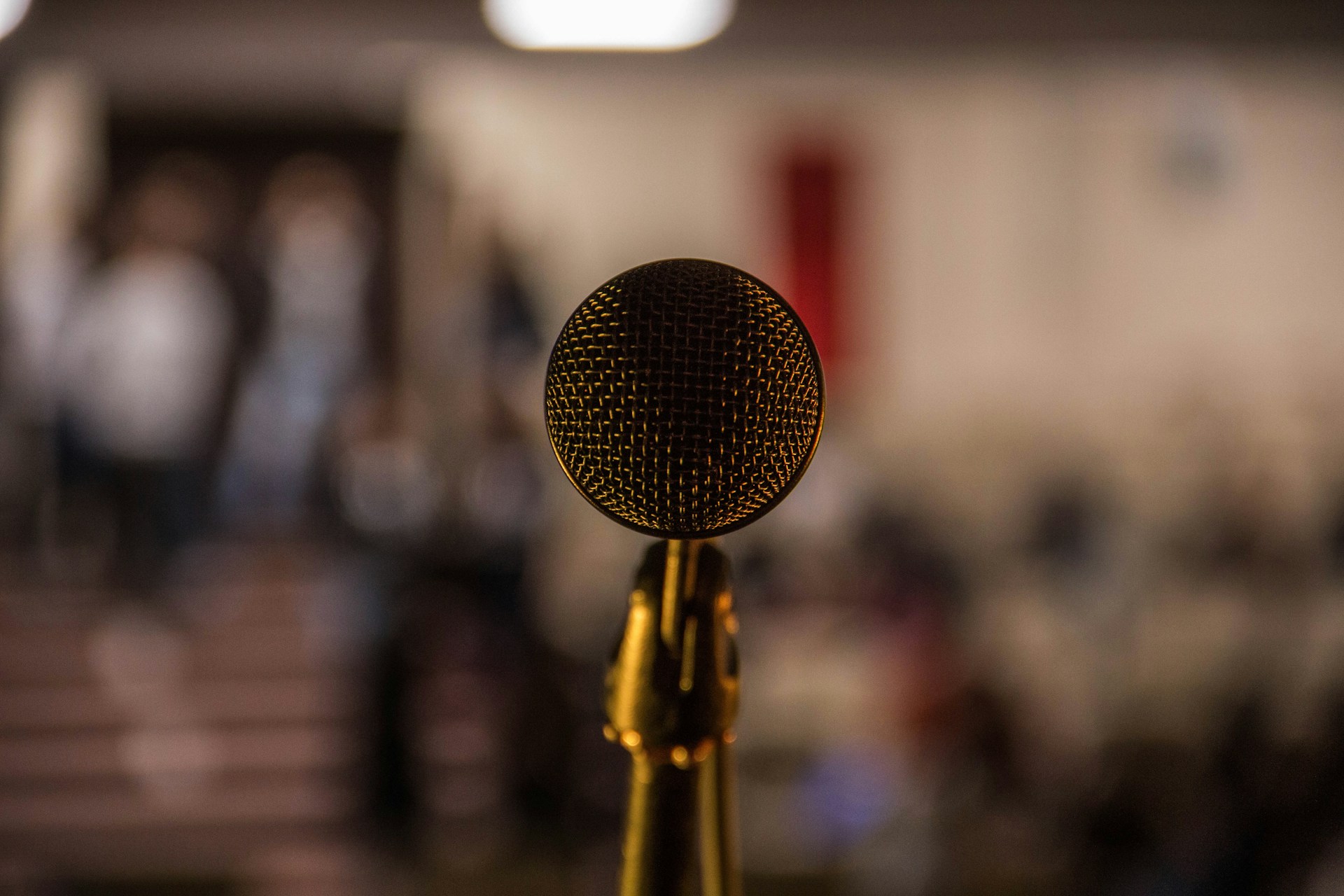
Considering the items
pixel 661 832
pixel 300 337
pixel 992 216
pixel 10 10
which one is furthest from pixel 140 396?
pixel 661 832

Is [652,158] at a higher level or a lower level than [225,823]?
higher

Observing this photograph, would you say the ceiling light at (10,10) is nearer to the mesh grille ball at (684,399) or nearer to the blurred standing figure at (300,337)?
the blurred standing figure at (300,337)

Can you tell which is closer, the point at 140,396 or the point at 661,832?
the point at 661,832

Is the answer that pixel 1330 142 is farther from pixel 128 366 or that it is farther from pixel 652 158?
pixel 128 366

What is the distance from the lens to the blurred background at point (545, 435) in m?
4.97

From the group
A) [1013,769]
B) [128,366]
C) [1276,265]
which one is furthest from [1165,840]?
[128,366]

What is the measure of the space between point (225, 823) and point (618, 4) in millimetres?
3940

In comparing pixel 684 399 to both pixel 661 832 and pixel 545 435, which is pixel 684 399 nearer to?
pixel 661 832

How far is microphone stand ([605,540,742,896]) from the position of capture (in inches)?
20.5

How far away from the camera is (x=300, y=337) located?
663 cm

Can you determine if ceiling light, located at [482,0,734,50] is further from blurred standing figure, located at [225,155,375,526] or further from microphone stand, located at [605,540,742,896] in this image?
microphone stand, located at [605,540,742,896]

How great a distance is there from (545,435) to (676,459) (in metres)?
5.26

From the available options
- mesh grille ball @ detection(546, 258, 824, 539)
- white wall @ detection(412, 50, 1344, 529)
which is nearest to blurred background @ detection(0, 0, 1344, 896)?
white wall @ detection(412, 50, 1344, 529)

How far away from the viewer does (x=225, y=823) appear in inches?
195
